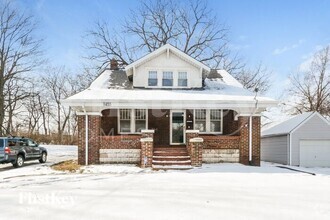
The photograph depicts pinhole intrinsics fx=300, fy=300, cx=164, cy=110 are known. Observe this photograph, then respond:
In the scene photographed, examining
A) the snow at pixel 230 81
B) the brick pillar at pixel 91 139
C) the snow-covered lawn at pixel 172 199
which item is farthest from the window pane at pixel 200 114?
the snow-covered lawn at pixel 172 199

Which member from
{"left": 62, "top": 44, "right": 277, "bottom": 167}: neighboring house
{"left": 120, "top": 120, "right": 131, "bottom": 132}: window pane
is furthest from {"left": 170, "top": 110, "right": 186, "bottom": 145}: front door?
{"left": 120, "top": 120, "right": 131, "bottom": 132}: window pane

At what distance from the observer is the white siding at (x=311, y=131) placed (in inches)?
682

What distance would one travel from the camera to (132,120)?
16984 millimetres

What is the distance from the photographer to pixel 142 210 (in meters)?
6.28

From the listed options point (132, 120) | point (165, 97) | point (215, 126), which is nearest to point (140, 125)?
point (132, 120)

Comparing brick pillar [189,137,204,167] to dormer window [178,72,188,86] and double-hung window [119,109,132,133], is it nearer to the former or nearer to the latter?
double-hung window [119,109,132,133]

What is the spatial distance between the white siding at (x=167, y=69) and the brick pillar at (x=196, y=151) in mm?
4704

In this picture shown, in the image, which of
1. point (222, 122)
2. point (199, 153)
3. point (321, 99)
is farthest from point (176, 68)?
point (321, 99)

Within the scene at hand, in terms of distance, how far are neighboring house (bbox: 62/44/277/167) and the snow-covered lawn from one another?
3.96m

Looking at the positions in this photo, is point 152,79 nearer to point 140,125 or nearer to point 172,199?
point 140,125

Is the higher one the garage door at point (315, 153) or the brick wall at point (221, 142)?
the brick wall at point (221, 142)

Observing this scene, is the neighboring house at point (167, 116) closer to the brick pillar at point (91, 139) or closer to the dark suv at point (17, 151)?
the brick pillar at point (91, 139)

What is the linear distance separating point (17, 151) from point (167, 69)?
9386 mm

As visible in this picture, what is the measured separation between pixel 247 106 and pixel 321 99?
24475 millimetres
